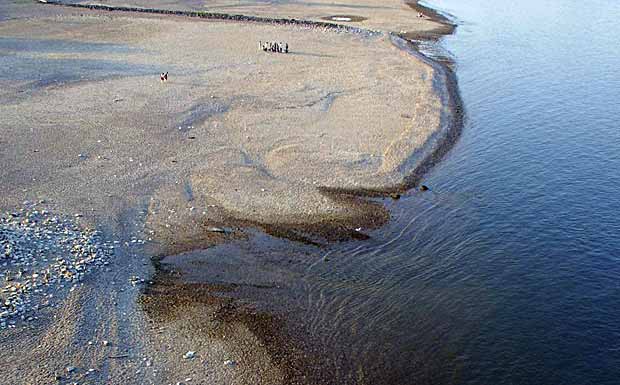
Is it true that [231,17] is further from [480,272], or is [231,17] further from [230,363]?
[230,363]

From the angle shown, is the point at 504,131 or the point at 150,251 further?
the point at 504,131

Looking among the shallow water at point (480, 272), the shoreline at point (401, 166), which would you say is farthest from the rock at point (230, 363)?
the shoreline at point (401, 166)

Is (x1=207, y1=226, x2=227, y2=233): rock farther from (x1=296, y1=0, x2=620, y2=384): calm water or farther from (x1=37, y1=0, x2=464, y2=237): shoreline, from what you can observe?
(x1=296, y1=0, x2=620, y2=384): calm water

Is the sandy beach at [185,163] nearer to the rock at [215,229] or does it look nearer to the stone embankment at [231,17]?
the rock at [215,229]

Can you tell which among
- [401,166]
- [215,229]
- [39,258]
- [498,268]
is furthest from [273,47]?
[39,258]

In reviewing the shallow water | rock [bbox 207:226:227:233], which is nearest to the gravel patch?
the shallow water

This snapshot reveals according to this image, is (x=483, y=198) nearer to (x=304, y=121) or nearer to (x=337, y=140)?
(x=337, y=140)

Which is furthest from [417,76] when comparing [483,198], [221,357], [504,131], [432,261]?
[221,357]
